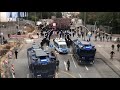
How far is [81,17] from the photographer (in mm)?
8445

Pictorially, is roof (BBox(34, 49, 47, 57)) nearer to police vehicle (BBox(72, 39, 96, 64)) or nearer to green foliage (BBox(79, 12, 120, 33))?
police vehicle (BBox(72, 39, 96, 64))

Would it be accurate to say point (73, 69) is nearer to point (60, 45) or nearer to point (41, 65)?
point (60, 45)

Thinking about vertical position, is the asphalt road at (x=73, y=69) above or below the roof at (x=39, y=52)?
below

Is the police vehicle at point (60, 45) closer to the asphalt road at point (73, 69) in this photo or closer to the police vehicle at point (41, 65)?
the asphalt road at point (73, 69)

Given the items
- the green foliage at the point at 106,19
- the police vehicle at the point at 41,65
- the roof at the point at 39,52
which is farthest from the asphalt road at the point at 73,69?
the green foliage at the point at 106,19

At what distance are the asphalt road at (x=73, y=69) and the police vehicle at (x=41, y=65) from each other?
14cm

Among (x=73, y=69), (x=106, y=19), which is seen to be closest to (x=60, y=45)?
(x=73, y=69)

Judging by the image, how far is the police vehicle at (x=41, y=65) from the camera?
743cm

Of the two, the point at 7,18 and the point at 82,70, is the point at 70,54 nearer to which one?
the point at 82,70

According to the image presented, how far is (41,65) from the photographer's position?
757 centimetres

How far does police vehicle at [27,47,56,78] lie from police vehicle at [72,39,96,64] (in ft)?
4.03
